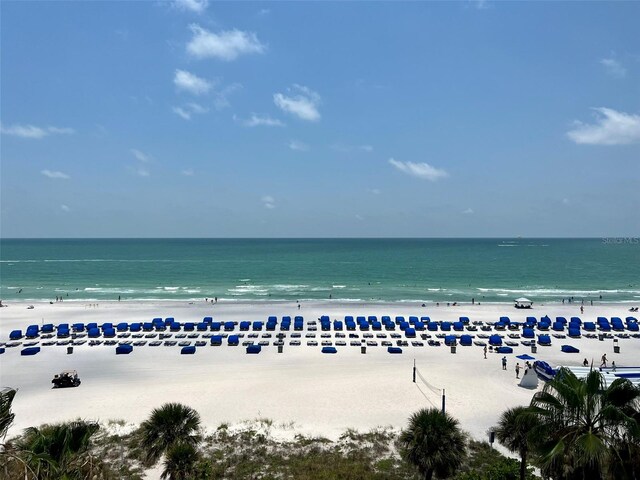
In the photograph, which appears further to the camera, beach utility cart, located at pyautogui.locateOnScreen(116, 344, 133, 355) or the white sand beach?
beach utility cart, located at pyautogui.locateOnScreen(116, 344, 133, 355)

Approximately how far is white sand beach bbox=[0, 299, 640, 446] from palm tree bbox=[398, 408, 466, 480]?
739 cm

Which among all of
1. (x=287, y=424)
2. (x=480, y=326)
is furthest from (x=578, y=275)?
(x=287, y=424)

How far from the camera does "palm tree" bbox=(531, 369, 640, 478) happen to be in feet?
24.2

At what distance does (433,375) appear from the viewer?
2850 cm

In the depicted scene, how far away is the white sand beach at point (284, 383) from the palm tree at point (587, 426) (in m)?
13.9

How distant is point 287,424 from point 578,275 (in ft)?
302

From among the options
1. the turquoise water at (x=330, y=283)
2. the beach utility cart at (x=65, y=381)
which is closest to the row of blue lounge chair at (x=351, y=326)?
the beach utility cart at (x=65, y=381)

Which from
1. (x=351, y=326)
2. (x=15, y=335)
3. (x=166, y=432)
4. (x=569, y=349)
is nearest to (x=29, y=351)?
(x=15, y=335)

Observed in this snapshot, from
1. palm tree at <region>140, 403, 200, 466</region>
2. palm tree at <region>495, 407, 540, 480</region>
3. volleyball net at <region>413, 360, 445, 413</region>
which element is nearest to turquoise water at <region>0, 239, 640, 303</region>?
volleyball net at <region>413, 360, 445, 413</region>

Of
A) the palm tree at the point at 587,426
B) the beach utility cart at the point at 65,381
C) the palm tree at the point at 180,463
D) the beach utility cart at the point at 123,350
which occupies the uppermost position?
the palm tree at the point at 587,426

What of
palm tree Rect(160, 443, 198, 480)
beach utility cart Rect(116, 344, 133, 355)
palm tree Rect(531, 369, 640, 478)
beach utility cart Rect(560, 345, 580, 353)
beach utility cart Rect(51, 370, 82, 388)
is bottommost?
beach utility cart Rect(51, 370, 82, 388)

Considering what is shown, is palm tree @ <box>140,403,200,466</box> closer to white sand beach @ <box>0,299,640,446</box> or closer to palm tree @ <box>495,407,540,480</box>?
white sand beach @ <box>0,299,640,446</box>

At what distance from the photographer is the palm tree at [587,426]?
7.37 metres

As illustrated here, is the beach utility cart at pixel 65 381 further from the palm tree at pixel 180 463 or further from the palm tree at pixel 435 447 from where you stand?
the palm tree at pixel 435 447
